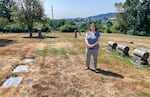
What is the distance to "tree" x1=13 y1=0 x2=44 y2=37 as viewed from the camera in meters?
27.8

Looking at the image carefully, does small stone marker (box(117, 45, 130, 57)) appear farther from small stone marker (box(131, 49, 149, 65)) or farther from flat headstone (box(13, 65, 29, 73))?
flat headstone (box(13, 65, 29, 73))

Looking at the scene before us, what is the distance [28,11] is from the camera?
27875mm

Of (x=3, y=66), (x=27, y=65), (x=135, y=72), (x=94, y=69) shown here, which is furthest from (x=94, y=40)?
(x=3, y=66)

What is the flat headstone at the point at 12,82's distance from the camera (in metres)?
7.19

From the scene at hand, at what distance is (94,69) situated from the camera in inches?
363

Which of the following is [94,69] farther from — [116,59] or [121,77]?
[116,59]

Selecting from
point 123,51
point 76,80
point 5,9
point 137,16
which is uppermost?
point 5,9

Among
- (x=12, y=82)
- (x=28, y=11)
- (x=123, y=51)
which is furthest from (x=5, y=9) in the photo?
(x=12, y=82)

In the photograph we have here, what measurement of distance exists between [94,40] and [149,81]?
7.86ft

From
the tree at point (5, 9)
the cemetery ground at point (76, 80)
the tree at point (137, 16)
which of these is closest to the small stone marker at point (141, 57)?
the cemetery ground at point (76, 80)

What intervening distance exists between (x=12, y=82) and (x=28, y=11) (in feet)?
70.0

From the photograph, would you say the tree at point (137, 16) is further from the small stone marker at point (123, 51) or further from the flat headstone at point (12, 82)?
the flat headstone at point (12, 82)

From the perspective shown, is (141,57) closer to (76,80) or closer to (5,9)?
(76,80)

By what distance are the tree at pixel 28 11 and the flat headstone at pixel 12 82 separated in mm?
20786
